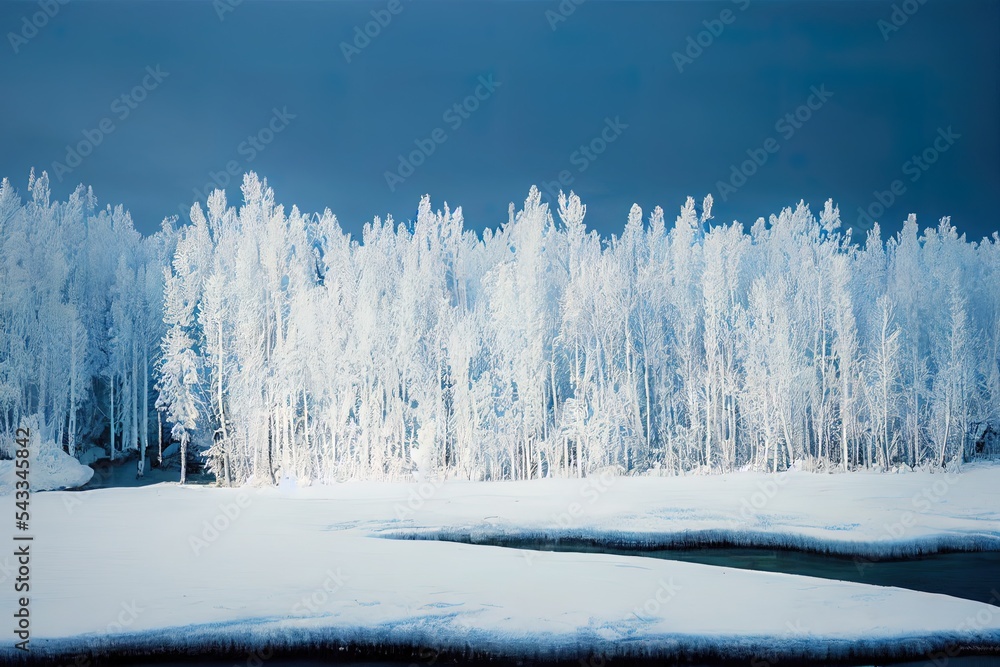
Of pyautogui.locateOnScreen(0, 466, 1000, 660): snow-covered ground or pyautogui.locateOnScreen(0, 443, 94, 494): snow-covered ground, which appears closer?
pyautogui.locateOnScreen(0, 466, 1000, 660): snow-covered ground

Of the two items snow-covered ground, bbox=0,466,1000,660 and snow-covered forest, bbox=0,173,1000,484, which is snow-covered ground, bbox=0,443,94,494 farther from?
snow-covered ground, bbox=0,466,1000,660

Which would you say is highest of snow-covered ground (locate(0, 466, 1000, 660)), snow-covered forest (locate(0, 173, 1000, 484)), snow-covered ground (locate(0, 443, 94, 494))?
snow-covered forest (locate(0, 173, 1000, 484))

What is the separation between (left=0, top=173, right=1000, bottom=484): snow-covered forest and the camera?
19.3 meters

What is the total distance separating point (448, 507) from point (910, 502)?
924 centimetres

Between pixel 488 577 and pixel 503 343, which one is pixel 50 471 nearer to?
pixel 503 343

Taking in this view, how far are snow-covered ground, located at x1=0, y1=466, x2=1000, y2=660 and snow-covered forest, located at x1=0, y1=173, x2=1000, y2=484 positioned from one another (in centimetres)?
388

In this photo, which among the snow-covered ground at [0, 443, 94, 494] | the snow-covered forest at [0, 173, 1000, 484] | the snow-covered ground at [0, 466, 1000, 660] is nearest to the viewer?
the snow-covered ground at [0, 466, 1000, 660]

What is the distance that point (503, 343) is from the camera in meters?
20.5

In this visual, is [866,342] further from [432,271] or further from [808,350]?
[432,271]

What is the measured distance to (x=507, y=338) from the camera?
2048 cm

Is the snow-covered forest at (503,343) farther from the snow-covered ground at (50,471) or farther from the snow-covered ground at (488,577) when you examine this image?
the snow-covered ground at (488,577)

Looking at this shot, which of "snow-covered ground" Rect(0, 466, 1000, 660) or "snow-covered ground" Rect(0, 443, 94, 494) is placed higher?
"snow-covered ground" Rect(0, 443, 94, 494)

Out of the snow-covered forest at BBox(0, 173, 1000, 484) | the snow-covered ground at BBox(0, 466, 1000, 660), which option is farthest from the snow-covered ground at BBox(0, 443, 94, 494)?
the snow-covered ground at BBox(0, 466, 1000, 660)

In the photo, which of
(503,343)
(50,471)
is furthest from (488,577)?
(50,471)
